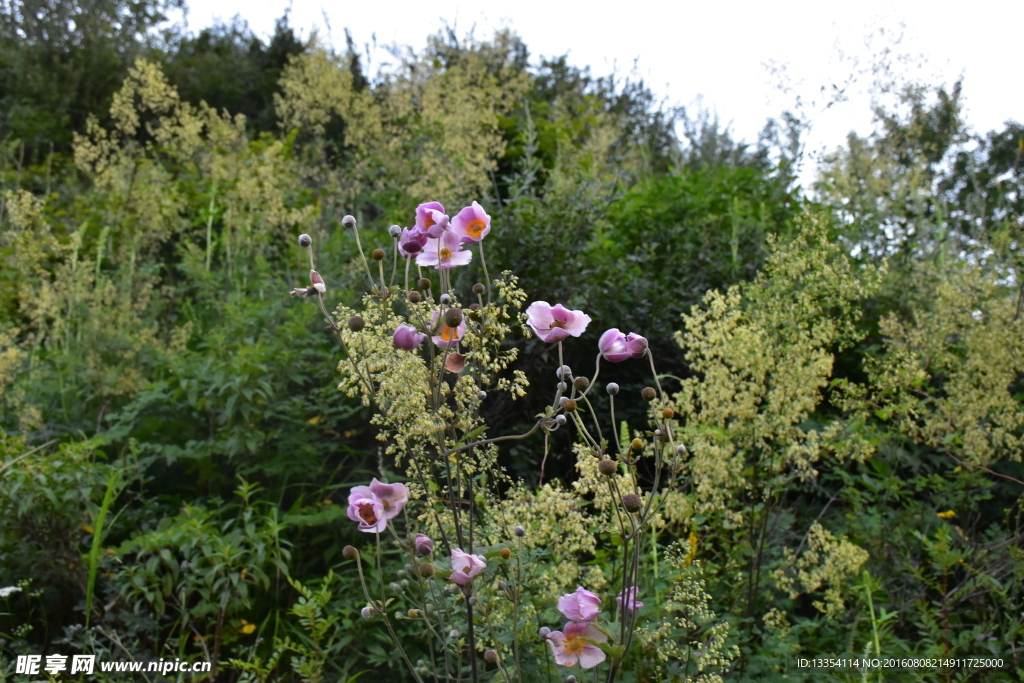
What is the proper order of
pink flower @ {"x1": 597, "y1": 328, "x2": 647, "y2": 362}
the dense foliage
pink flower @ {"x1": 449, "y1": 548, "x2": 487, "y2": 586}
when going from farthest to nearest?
→ 1. the dense foliage
2. pink flower @ {"x1": 597, "y1": 328, "x2": 647, "y2": 362}
3. pink flower @ {"x1": 449, "y1": 548, "x2": 487, "y2": 586}

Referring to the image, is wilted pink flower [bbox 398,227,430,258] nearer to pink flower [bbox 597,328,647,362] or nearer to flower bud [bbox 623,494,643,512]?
pink flower [bbox 597,328,647,362]

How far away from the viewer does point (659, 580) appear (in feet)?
6.94

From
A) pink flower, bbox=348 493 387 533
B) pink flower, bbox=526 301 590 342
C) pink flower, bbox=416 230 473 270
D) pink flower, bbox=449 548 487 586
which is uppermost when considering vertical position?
pink flower, bbox=416 230 473 270

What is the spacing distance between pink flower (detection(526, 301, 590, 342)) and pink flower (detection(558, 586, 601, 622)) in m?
0.43

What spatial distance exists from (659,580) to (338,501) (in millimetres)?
1506

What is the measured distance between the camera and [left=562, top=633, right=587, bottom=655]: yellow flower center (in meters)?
1.15

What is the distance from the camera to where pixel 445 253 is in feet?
4.16

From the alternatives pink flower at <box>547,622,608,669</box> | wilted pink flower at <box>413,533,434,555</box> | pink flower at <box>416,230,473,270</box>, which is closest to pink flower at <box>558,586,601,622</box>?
pink flower at <box>547,622,608,669</box>

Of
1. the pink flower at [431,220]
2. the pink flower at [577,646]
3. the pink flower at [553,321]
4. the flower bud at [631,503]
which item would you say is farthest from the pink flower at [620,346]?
the pink flower at [577,646]

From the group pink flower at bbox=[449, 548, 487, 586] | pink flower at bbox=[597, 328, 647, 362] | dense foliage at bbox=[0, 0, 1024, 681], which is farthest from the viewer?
dense foliage at bbox=[0, 0, 1024, 681]

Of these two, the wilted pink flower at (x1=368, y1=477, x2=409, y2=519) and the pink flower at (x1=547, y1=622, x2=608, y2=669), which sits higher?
the wilted pink flower at (x1=368, y1=477, x2=409, y2=519)

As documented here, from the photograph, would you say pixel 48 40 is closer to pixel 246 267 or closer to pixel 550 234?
pixel 246 267

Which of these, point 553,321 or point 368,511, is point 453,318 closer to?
point 553,321

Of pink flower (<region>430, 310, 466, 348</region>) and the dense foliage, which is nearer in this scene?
pink flower (<region>430, 310, 466, 348</region>)
